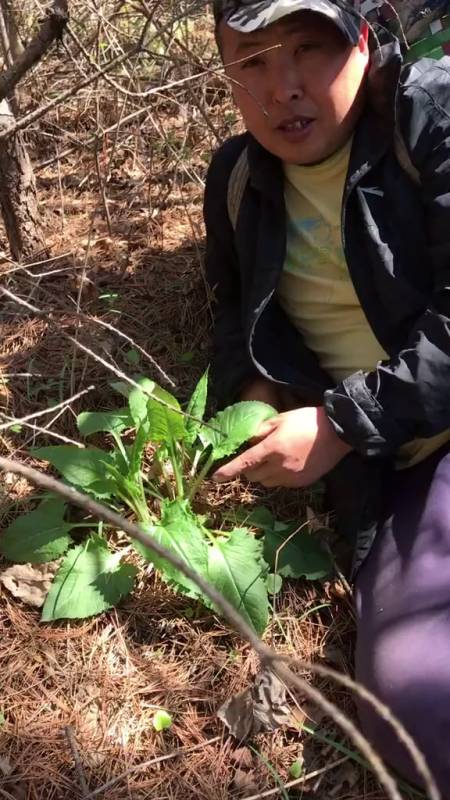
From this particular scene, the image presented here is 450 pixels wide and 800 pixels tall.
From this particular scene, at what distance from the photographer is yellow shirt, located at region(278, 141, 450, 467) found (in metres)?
1.91

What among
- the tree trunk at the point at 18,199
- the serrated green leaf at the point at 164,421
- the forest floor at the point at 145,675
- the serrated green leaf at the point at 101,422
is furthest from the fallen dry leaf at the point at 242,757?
the tree trunk at the point at 18,199

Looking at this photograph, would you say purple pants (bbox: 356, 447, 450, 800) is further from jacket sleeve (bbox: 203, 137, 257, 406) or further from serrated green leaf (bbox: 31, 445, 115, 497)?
serrated green leaf (bbox: 31, 445, 115, 497)

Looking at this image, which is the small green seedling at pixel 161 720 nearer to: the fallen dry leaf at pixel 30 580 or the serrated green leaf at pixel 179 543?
the serrated green leaf at pixel 179 543

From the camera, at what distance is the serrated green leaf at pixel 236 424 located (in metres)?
1.94

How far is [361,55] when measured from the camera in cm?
174

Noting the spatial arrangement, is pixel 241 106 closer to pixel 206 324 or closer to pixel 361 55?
pixel 361 55

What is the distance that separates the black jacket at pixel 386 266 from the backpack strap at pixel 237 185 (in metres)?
0.04

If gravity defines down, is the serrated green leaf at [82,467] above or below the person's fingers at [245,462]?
above

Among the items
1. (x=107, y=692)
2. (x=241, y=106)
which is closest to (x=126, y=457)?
(x=107, y=692)

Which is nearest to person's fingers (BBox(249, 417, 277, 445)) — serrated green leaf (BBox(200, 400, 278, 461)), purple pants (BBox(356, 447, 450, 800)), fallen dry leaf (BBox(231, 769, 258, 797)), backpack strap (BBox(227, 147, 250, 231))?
serrated green leaf (BBox(200, 400, 278, 461))

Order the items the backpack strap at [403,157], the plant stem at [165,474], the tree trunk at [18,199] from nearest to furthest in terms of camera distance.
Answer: the backpack strap at [403,157]
the plant stem at [165,474]
the tree trunk at [18,199]

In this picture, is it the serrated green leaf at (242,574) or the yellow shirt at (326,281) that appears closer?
the serrated green leaf at (242,574)

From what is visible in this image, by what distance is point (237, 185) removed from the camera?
2.09 meters

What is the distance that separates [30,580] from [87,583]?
17 cm
